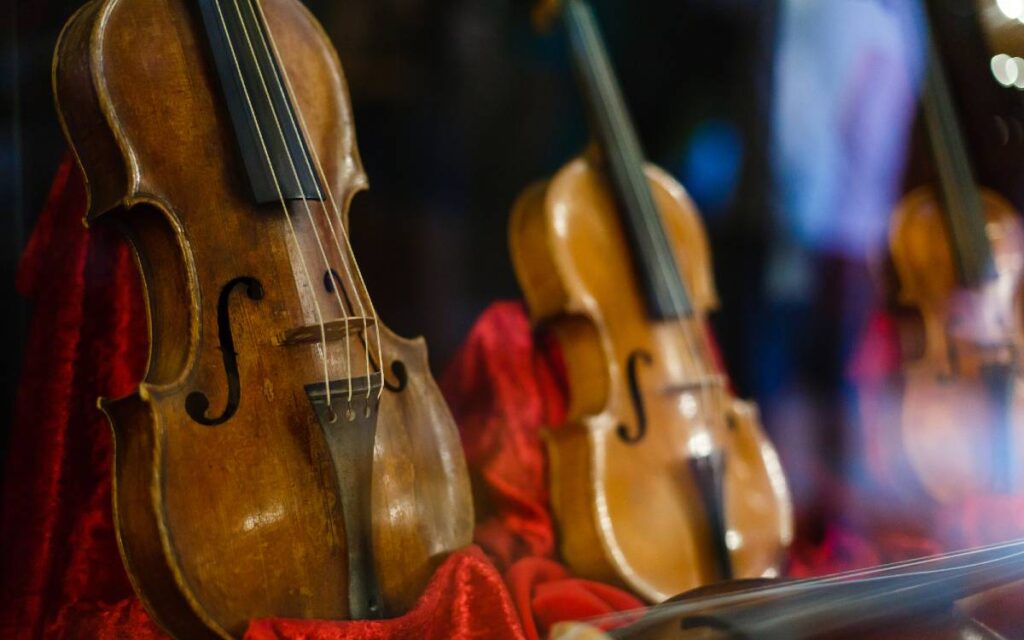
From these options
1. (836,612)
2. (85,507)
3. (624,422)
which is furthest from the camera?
(624,422)

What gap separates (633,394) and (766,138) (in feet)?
2.77

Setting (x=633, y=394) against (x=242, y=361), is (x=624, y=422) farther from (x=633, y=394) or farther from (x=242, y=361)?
(x=242, y=361)

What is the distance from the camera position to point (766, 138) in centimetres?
194

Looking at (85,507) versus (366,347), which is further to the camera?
(85,507)

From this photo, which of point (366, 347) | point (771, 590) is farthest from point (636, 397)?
point (771, 590)

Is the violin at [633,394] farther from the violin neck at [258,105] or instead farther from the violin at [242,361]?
the violin neck at [258,105]

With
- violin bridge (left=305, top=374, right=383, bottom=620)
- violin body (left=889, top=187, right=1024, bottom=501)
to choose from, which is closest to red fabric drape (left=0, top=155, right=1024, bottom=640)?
violin bridge (left=305, top=374, right=383, bottom=620)

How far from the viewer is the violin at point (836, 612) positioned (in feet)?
2.12

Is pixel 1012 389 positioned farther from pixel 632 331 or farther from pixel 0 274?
pixel 0 274

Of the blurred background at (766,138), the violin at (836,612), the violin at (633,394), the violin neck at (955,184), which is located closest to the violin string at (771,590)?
the violin at (836,612)

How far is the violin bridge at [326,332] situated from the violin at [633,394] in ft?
1.52

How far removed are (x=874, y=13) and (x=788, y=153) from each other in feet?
1.06

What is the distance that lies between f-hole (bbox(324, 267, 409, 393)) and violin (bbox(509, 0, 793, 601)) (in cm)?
38

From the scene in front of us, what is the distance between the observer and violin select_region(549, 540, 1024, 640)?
25.5 inches
